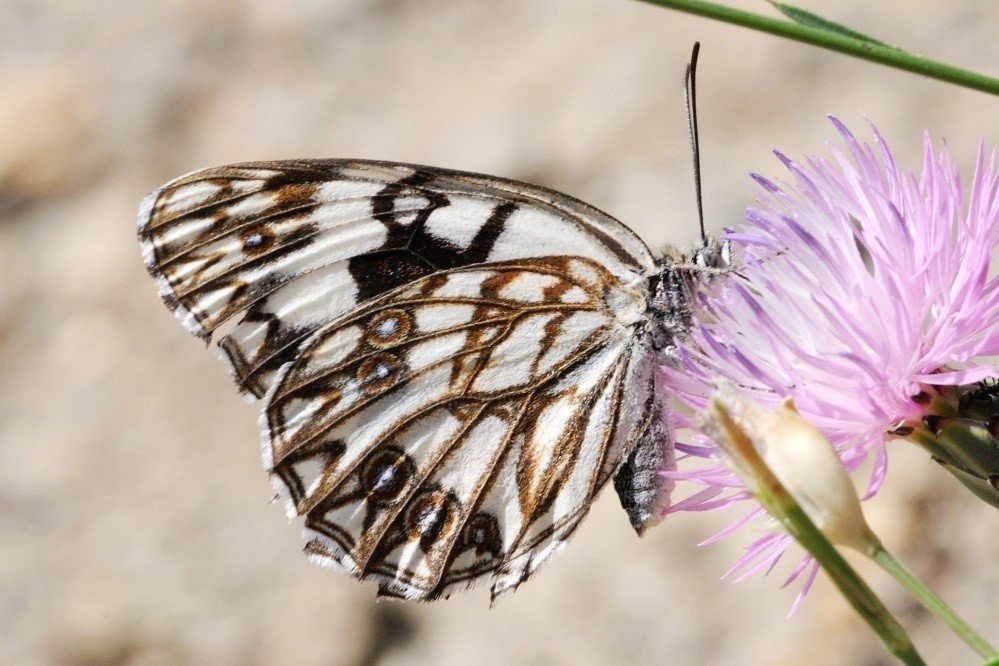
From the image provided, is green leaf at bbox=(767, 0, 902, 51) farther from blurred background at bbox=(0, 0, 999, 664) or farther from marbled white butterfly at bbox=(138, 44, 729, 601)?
blurred background at bbox=(0, 0, 999, 664)

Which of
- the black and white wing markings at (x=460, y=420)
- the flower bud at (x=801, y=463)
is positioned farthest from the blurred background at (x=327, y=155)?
the flower bud at (x=801, y=463)

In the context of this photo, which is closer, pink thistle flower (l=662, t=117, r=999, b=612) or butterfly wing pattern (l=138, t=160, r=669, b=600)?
pink thistle flower (l=662, t=117, r=999, b=612)

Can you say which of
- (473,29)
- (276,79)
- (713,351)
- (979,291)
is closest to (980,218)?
(979,291)

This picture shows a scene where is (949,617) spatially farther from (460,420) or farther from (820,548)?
(460,420)

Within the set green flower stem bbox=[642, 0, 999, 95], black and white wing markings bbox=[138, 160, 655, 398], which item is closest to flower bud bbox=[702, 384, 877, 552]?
green flower stem bbox=[642, 0, 999, 95]

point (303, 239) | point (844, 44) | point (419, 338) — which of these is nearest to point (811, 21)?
point (844, 44)

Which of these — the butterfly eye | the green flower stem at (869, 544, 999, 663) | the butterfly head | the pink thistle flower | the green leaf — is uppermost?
the butterfly eye

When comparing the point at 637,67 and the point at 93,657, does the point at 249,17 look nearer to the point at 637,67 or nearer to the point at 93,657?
the point at 637,67
